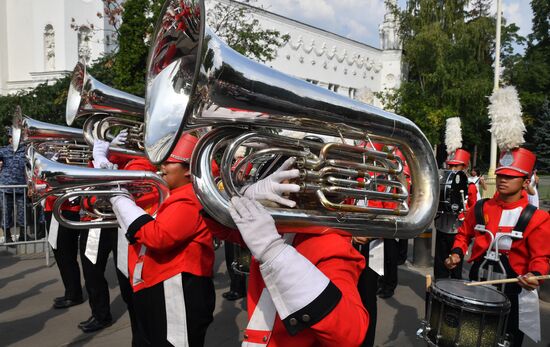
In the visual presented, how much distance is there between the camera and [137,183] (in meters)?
2.99

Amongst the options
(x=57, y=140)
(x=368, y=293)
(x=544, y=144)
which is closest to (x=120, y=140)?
(x=57, y=140)

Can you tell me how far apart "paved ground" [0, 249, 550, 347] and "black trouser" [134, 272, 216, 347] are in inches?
60.4

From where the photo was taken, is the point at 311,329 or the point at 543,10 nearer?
the point at 311,329

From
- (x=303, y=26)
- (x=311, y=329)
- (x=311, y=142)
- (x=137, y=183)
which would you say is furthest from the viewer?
(x=303, y=26)

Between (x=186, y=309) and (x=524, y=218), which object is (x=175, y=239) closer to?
(x=186, y=309)

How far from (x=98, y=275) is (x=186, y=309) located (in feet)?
7.13

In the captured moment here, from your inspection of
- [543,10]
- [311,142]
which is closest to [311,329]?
[311,142]

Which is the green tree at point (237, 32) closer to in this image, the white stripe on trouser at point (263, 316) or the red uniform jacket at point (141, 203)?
the red uniform jacket at point (141, 203)

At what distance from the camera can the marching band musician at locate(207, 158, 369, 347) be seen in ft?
4.37

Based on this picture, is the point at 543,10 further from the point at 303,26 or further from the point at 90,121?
the point at 90,121

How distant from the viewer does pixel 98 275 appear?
4395 mm

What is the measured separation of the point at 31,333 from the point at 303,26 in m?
21.9

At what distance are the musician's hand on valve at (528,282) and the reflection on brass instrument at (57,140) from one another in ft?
12.0

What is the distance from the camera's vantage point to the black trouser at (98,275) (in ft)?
14.3
